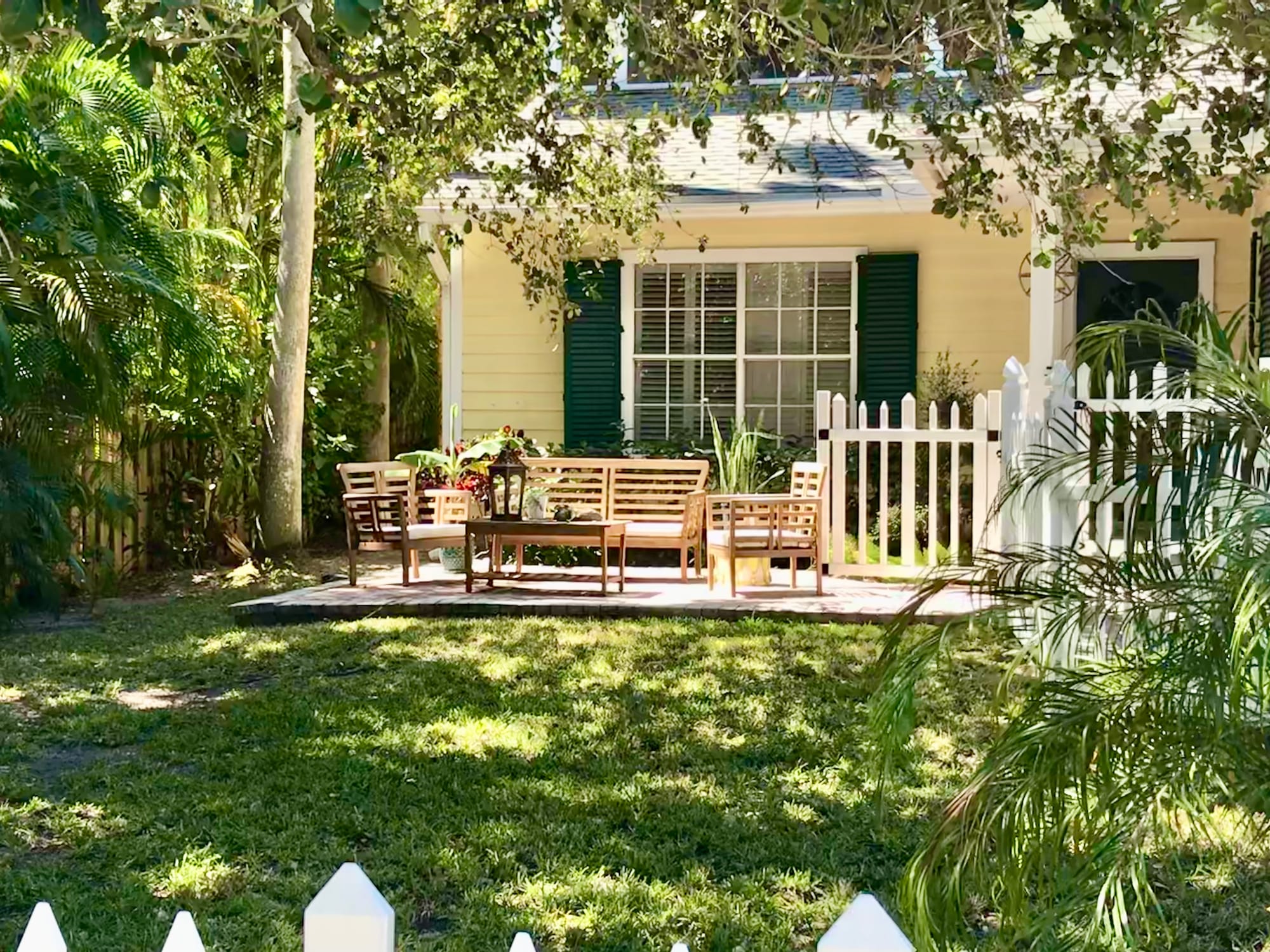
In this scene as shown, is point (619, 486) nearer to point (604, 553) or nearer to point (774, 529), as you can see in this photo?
point (604, 553)

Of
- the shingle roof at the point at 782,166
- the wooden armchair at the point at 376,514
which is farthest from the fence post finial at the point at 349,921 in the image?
the shingle roof at the point at 782,166

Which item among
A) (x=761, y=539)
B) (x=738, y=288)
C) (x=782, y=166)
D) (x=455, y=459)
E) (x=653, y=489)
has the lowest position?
(x=761, y=539)

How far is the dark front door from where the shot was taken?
11.5 metres

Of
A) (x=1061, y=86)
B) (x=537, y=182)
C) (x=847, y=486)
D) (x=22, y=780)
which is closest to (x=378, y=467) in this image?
(x=537, y=182)

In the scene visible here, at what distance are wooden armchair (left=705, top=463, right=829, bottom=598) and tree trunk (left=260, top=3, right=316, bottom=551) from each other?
4045 mm

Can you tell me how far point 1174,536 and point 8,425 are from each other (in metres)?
7.67

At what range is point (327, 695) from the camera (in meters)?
6.34

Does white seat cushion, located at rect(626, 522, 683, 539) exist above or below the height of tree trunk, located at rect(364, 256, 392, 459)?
below

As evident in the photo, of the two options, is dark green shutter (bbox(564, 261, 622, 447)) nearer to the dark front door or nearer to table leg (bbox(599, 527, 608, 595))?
table leg (bbox(599, 527, 608, 595))

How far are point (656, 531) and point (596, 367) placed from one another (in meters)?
3.14

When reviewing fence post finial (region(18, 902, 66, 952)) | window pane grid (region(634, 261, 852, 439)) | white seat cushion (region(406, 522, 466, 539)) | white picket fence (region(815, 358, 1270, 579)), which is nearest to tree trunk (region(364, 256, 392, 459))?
window pane grid (region(634, 261, 852, 439))

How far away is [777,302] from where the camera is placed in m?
12.4

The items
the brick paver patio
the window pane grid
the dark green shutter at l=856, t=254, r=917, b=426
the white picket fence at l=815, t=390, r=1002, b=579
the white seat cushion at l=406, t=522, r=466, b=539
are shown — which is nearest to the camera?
the brick paver patio

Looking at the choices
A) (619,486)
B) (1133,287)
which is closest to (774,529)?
(619,486)
